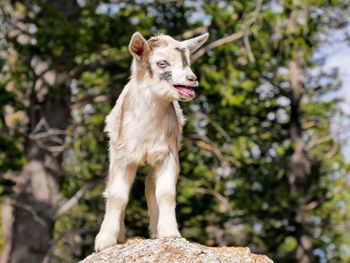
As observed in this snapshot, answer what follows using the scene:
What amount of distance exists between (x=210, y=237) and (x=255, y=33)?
10.5 meters

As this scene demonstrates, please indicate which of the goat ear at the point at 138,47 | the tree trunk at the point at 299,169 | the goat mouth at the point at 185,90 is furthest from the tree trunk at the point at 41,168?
the goat mouth at the point at 185,90

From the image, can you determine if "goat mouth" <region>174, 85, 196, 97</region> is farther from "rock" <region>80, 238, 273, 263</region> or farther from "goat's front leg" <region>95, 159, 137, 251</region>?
"rock" <region>80, 238, 273, 263</region>

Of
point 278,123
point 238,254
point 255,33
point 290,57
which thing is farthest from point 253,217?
point 238,254

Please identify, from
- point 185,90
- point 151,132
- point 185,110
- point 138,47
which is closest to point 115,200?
point 151,132

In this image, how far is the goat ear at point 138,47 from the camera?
286 inches

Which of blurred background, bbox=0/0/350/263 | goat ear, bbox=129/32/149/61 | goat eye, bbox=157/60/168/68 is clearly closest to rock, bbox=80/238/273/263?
goat eye, bbox=157/60/168/68

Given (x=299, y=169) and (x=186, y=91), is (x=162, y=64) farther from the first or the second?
(x=299, y=169)

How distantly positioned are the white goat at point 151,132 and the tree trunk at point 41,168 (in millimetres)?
12108

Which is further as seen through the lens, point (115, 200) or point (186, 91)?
point (115, 200)

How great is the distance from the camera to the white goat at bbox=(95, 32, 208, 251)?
7297 millimetres

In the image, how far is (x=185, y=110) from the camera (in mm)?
20500

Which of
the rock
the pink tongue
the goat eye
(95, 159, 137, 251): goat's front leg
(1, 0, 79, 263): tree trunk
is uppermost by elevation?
(1, 0, 79, 263): tree trunk

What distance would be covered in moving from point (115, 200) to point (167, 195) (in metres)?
0.55

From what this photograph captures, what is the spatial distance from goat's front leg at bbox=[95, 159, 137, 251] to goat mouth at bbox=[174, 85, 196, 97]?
38.3 inches
